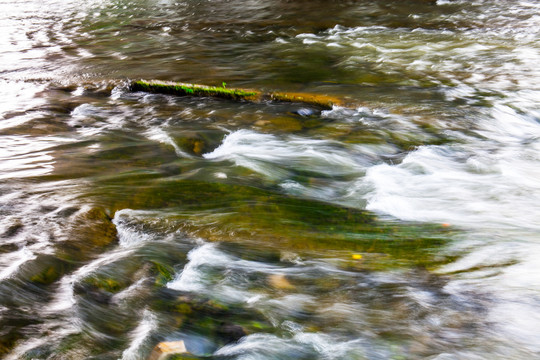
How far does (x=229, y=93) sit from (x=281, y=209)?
10.8 feet

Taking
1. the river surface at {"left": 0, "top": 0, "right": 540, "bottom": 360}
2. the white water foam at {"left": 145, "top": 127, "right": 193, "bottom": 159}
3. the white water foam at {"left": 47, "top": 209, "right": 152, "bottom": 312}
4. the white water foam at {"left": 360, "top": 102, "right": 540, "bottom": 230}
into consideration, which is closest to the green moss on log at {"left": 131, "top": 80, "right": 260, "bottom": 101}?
the river surface at {"left": 0, "top": 0, "right": 540, "bottom": 360}

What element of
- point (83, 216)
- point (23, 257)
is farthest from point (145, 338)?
point (83, 216)

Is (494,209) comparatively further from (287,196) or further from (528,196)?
A: (287,196)

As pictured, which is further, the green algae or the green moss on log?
the green moss on log

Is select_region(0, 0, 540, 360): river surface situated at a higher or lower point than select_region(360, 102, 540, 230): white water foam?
higher

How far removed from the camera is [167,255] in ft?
11.5

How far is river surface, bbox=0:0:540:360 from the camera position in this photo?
9.36 feet

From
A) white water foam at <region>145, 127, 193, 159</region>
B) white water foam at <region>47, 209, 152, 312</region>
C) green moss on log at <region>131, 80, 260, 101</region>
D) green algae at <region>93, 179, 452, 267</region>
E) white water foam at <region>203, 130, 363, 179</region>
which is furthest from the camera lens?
green moss on log at <region>131, 80, 260, 101</region>

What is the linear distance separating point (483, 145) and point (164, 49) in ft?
22.0

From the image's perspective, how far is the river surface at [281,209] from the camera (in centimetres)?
285

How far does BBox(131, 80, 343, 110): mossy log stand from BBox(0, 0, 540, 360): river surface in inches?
6.7

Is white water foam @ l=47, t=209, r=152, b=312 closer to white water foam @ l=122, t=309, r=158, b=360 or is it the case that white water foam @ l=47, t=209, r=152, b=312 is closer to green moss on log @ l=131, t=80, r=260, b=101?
white water foam @ l=122, t=309, r=158, b=360

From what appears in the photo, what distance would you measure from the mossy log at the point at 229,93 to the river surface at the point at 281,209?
0.55ft

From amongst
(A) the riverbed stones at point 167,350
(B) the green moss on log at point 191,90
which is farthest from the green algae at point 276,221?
(B) the green moss on log at point 191,90
